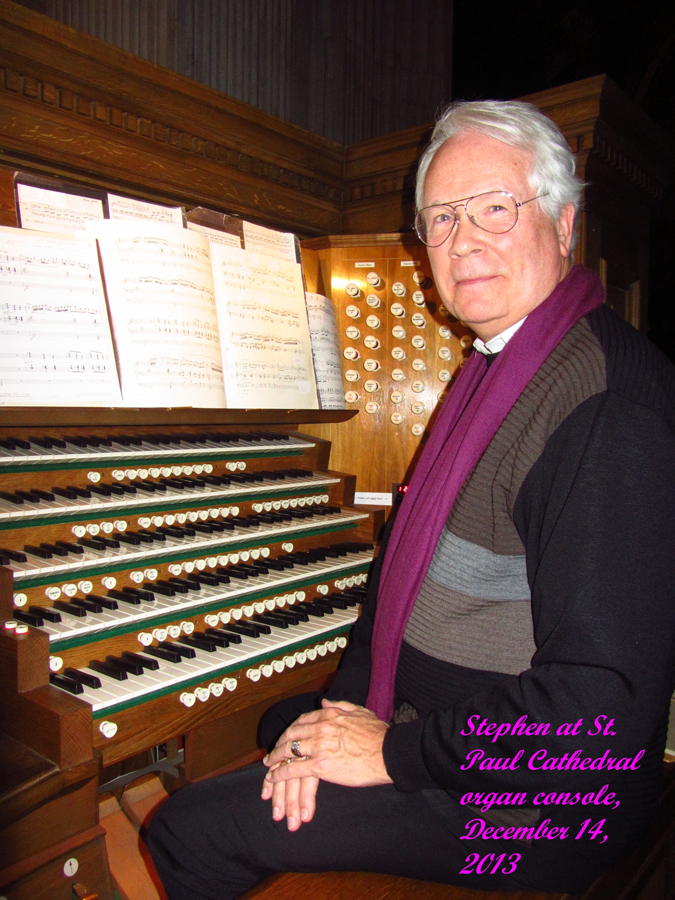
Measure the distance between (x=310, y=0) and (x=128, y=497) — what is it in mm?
3798

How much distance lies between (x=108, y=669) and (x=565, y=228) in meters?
1.45

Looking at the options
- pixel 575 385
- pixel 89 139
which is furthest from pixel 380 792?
pixel 89 139

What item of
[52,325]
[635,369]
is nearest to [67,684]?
[52,325]

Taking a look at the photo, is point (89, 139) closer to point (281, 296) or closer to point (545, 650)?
point (281, 296)

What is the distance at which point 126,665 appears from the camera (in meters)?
1.60

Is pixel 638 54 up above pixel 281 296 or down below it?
above

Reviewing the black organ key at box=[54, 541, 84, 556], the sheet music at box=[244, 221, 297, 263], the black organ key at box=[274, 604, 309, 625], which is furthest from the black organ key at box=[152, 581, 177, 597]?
the sheet music at box=[244, 221, 297, 263]

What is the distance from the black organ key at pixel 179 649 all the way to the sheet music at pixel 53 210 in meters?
1.21

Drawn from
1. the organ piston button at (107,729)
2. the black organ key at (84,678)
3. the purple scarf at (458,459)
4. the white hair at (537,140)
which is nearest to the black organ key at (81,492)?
the black organ key at (84,678)

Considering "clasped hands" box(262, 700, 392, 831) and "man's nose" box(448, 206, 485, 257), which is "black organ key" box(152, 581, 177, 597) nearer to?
"clasped hands" box(262, 700, 392, 831)

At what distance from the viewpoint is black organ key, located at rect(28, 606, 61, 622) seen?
5.08 ft

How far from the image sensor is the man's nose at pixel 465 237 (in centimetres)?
138

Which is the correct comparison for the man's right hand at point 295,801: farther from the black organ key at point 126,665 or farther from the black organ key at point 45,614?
the black organ key at point 45,614

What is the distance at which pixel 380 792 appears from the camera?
1197 millimetres
